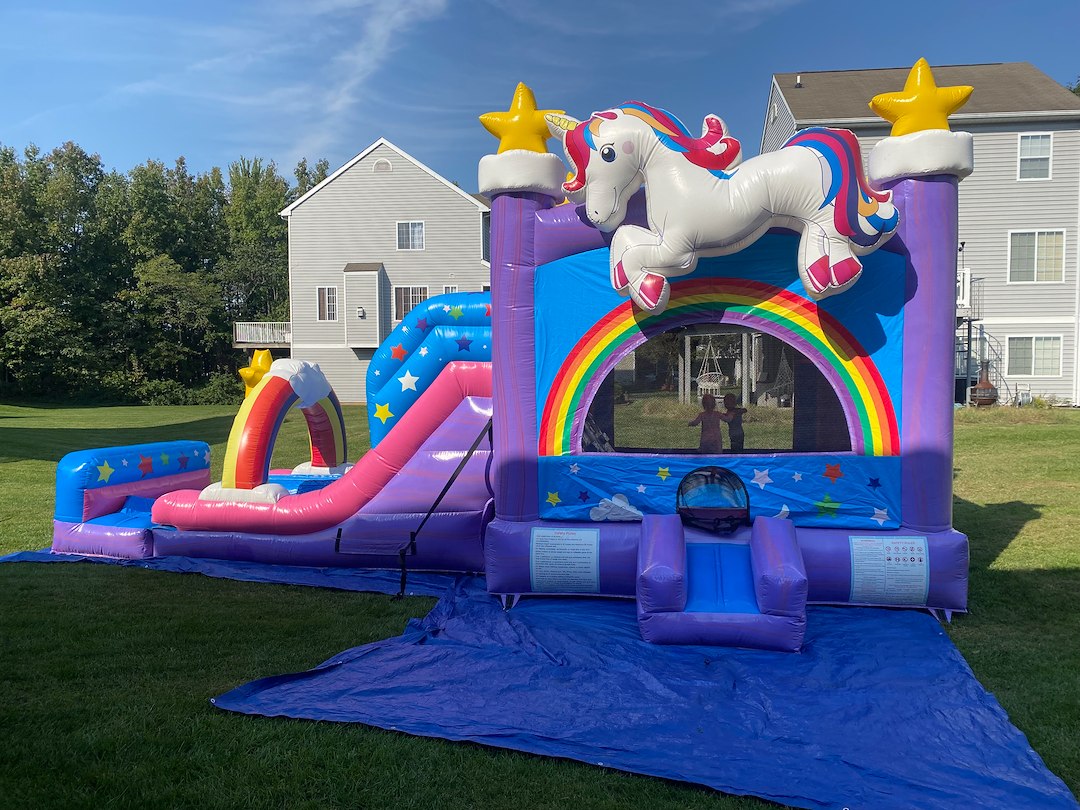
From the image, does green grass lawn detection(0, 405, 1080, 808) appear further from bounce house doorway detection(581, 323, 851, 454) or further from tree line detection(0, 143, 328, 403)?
tree line detection(0, 143, 328, 403)

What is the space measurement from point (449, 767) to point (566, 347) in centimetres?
273

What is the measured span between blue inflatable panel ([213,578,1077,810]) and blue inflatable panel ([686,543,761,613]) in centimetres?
24

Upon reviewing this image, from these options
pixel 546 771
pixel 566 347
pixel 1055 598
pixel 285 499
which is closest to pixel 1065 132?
pixel 1055 598

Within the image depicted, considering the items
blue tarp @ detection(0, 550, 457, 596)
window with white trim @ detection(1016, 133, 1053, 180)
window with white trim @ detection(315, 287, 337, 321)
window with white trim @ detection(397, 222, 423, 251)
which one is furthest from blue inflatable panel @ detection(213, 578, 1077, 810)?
window with white trim @ detection(315, 287, 337, 321)

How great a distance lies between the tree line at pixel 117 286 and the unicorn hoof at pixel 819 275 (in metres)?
25.8

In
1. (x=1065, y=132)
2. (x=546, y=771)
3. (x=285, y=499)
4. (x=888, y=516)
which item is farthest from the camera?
(x=1065, y=132)

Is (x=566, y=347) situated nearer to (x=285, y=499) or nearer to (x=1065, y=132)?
(x=285, y=499)

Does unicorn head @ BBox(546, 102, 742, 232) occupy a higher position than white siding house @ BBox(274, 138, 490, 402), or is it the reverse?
white siding house @ BBox(274, 138, 490, 402)

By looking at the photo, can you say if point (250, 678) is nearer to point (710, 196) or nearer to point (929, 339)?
point (710, 196)

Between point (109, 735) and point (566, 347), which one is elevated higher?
point (566, 347)

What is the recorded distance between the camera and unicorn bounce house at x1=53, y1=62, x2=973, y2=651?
4.33 metres

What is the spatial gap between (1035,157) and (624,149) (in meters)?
16.5

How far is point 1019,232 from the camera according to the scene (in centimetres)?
1709

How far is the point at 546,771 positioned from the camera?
2885 mm
